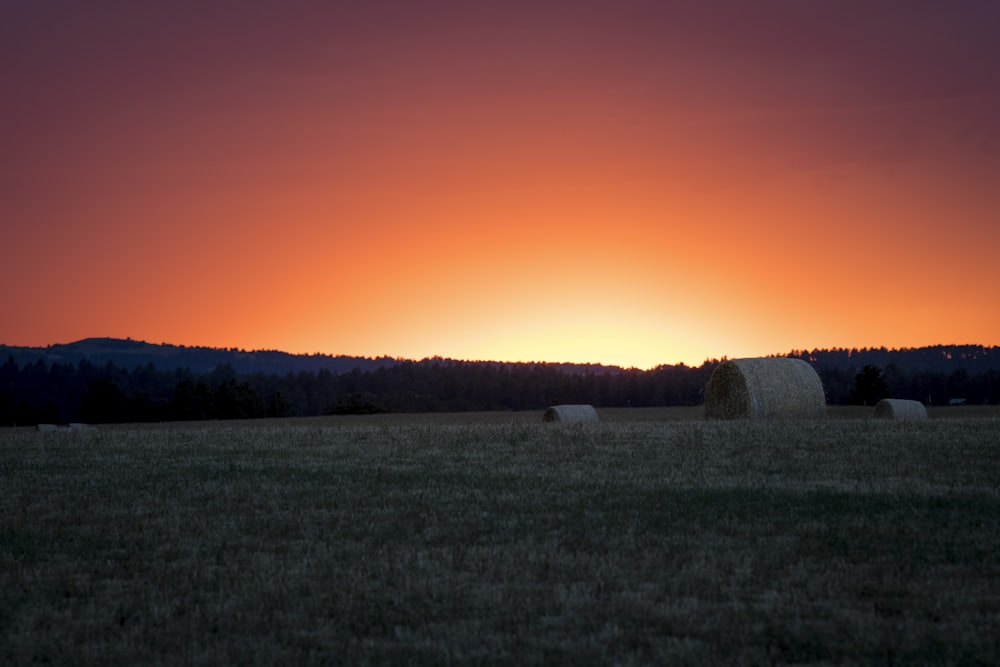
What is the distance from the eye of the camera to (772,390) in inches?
1442

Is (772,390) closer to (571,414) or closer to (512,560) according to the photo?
(571,414)

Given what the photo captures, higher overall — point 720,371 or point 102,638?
point 720,371

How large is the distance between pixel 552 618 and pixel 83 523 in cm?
924

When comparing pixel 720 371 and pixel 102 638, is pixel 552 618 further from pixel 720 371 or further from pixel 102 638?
pixel 720 371

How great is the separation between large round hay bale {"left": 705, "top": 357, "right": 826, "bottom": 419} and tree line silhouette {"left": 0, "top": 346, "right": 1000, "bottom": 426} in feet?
153

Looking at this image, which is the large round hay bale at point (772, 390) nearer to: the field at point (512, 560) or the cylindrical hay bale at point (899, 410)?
the cylindrical hay bale at point (899, 410)

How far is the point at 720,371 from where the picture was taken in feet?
127

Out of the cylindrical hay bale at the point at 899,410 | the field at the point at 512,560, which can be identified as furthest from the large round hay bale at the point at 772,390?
the field at the point at 512,560

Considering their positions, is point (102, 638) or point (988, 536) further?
point (988, 536)

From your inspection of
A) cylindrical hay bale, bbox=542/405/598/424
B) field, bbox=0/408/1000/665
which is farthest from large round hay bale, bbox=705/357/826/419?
field, bbox=0/408/1000/665

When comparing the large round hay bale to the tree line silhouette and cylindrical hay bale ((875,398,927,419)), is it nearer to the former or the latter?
cylindrical hay bale ((875,398,927,419))

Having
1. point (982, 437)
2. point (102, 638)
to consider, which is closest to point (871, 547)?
point (102, 638)

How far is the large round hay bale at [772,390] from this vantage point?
36438 mm

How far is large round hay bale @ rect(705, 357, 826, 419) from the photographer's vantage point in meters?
36.4
